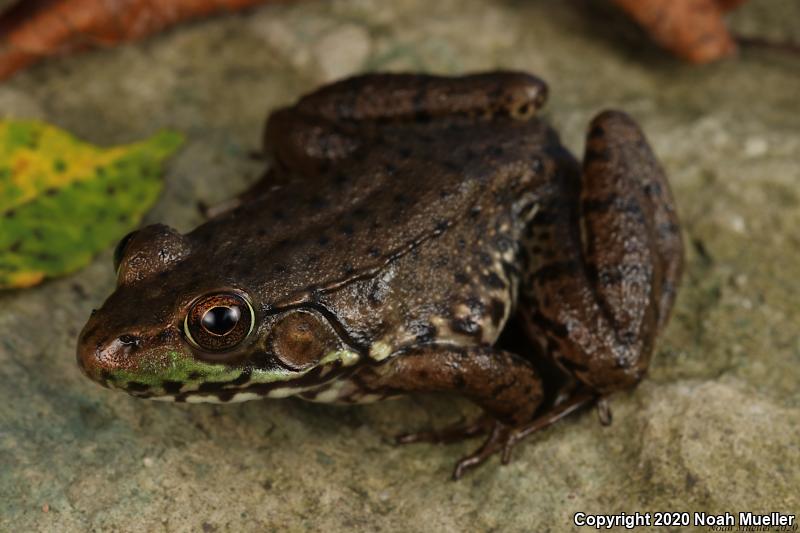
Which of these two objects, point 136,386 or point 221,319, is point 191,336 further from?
point 136,386

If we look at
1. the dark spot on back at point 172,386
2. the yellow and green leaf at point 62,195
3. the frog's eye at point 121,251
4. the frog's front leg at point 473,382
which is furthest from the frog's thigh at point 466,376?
the yellow and green leaf at point 62,195

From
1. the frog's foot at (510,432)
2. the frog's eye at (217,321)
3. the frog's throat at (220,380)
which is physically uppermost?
the frog's eye at (217,321)

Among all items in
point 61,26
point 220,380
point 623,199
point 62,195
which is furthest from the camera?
point 61,26

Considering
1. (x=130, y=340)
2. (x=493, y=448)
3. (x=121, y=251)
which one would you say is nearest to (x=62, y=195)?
(x=121, y=251)

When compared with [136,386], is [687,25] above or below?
below

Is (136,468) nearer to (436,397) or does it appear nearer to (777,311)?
(436,397)

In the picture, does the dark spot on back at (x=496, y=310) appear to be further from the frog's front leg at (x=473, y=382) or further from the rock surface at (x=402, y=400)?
the rock surface at (x=402, y=400)

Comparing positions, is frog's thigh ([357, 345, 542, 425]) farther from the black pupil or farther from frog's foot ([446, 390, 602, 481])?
the black pupil

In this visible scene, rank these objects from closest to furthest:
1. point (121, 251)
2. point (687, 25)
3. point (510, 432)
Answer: point (121, 251) → point (510, 432) → point (687, 25)
